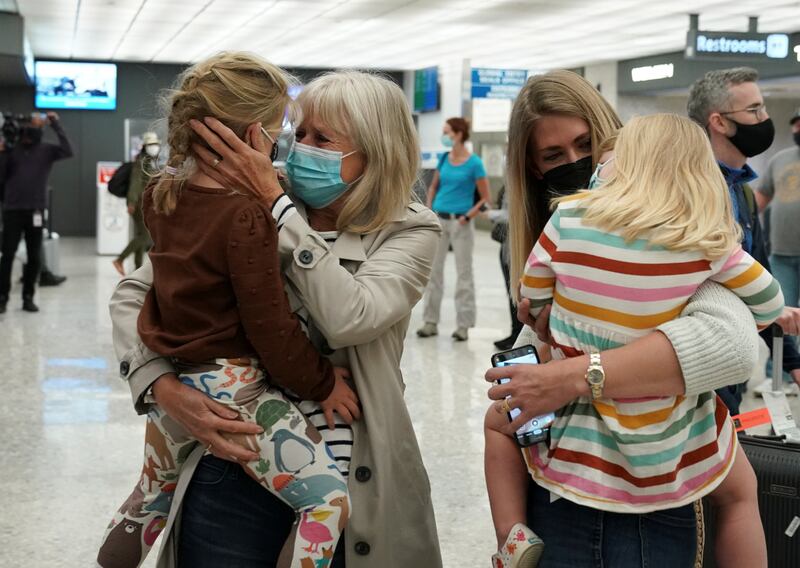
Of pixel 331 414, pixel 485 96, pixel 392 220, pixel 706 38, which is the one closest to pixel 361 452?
pixel 331 414

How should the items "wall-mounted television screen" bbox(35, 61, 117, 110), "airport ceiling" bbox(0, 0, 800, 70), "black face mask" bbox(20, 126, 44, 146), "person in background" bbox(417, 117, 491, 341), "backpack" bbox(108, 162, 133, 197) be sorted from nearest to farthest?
"person in background" bbox(417, 117, 491, 341) < "black face mask" bbox(20, 126, 44, 146) < "backpack" bbox(108, 162, 133, 197) < "airport ceiling" bbox(0, 0, 800, 70) < "wall-mounted television screen" bbox(35, 61, 117, 110)

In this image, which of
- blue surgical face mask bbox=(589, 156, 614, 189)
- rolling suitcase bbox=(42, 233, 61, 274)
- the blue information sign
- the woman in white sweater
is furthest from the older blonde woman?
the blue information sign

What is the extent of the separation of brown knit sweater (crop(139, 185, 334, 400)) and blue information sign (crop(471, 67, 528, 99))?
13781 mm

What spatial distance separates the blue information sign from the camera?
48.9 ft

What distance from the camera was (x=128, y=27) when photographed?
48.4ft

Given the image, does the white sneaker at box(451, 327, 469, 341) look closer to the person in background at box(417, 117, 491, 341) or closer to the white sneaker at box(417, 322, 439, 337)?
the person in background at box(417, 117, 491, 341)

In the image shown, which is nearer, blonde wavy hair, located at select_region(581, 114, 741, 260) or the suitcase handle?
blonde wavy hair, located at select_region(581, 114, 741, 260)

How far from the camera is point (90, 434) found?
15.0 ft

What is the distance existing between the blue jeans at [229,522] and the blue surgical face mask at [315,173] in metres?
0.49

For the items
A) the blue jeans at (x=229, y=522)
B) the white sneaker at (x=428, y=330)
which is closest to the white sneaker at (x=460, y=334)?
the white sneaker at (x=428, y=330)

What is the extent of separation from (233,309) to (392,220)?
0.32m

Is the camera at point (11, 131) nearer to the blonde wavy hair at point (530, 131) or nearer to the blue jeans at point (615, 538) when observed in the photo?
the blonde wavy hair at point (530, 131)

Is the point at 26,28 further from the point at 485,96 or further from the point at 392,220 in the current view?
the point at 392,220

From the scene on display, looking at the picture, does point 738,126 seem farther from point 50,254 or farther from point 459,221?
point 50,254
